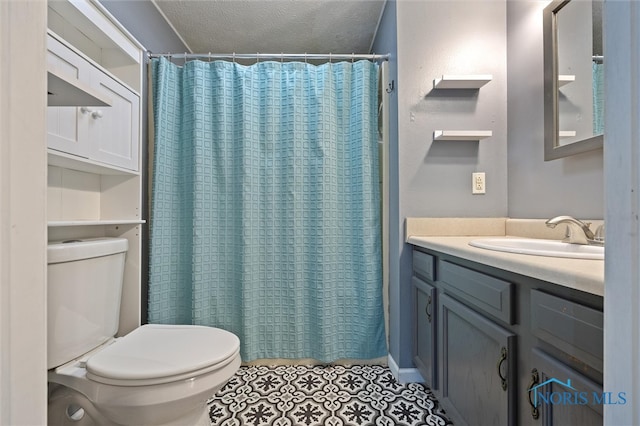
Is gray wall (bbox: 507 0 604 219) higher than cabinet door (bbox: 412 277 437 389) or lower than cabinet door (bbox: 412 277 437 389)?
higher

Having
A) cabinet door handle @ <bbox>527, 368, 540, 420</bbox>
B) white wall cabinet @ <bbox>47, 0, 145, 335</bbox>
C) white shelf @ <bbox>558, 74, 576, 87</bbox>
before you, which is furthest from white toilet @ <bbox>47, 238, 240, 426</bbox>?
white shelf @ <bbox>558, 74, 576, 87</bbox>

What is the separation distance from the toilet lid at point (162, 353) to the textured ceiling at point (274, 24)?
6.34ft

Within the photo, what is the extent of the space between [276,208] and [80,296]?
96cm

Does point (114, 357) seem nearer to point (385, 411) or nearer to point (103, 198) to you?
point (103, 198)

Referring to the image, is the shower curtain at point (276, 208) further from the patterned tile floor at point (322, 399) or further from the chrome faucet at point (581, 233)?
the chrome faucet at point (581, 233)

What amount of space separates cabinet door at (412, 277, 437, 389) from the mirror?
2.70 feet

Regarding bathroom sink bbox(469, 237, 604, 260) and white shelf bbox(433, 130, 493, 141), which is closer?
bathroom sink bbox(469, 237, 604, 260)

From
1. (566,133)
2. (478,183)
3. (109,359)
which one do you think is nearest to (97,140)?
(109,359)

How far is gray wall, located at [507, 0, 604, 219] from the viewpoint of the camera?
3.93ft

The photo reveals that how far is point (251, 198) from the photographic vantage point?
173 cm

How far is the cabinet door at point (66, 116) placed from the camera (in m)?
1.03

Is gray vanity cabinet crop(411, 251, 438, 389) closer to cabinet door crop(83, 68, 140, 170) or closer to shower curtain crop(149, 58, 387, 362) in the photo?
shower curtain crop(149, 58, 387, 362)

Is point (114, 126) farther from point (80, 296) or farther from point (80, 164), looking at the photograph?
point (80, 296)

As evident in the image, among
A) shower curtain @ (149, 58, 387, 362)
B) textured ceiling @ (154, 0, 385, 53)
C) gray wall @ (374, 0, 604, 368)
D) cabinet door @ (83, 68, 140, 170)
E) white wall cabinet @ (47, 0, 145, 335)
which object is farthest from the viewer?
textured ceiling @ (154, 0, 385, 53)
